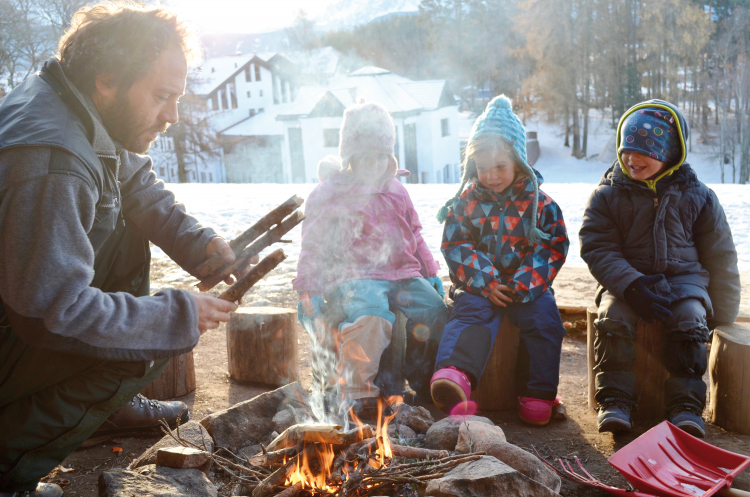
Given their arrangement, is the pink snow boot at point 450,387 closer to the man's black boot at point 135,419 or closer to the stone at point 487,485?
the stone at point 487,485

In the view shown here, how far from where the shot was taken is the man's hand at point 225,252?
2.55 meters

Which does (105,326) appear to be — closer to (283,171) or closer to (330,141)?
(330,141)

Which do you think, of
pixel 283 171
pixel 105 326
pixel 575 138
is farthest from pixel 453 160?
pixel 105 326

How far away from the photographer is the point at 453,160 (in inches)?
1154

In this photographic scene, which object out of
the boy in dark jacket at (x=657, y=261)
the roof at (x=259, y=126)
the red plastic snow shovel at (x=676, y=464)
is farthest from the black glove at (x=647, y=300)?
the roof at (x=259, y=126)

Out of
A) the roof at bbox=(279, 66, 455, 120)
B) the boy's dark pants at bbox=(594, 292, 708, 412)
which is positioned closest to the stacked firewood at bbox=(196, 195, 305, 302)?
the boy's dark pants at bbox=(594, 292, 708, 412)

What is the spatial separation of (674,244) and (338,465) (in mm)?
2133

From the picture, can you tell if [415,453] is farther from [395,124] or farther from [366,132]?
[395,124]

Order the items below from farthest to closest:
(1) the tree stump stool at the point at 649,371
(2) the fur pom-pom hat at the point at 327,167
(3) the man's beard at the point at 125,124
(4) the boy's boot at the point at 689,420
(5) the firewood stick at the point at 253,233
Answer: (2) the fur pom-pom hat at the point at 327,167, (1) the tree stump stool at the point at 649,371, (4) the boy's boot at the point at 689,420, (5) the firewood stick at the point at 253,233, (3) the man's beard at the point at 125,124

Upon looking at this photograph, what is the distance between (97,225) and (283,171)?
26427 mm

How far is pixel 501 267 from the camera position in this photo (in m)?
3.46

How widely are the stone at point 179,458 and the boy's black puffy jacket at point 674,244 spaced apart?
2179mm

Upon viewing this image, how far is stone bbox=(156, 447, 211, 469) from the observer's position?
2207mm

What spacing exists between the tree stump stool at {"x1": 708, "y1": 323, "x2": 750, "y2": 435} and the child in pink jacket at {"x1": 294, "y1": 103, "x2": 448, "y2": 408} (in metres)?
1.41
